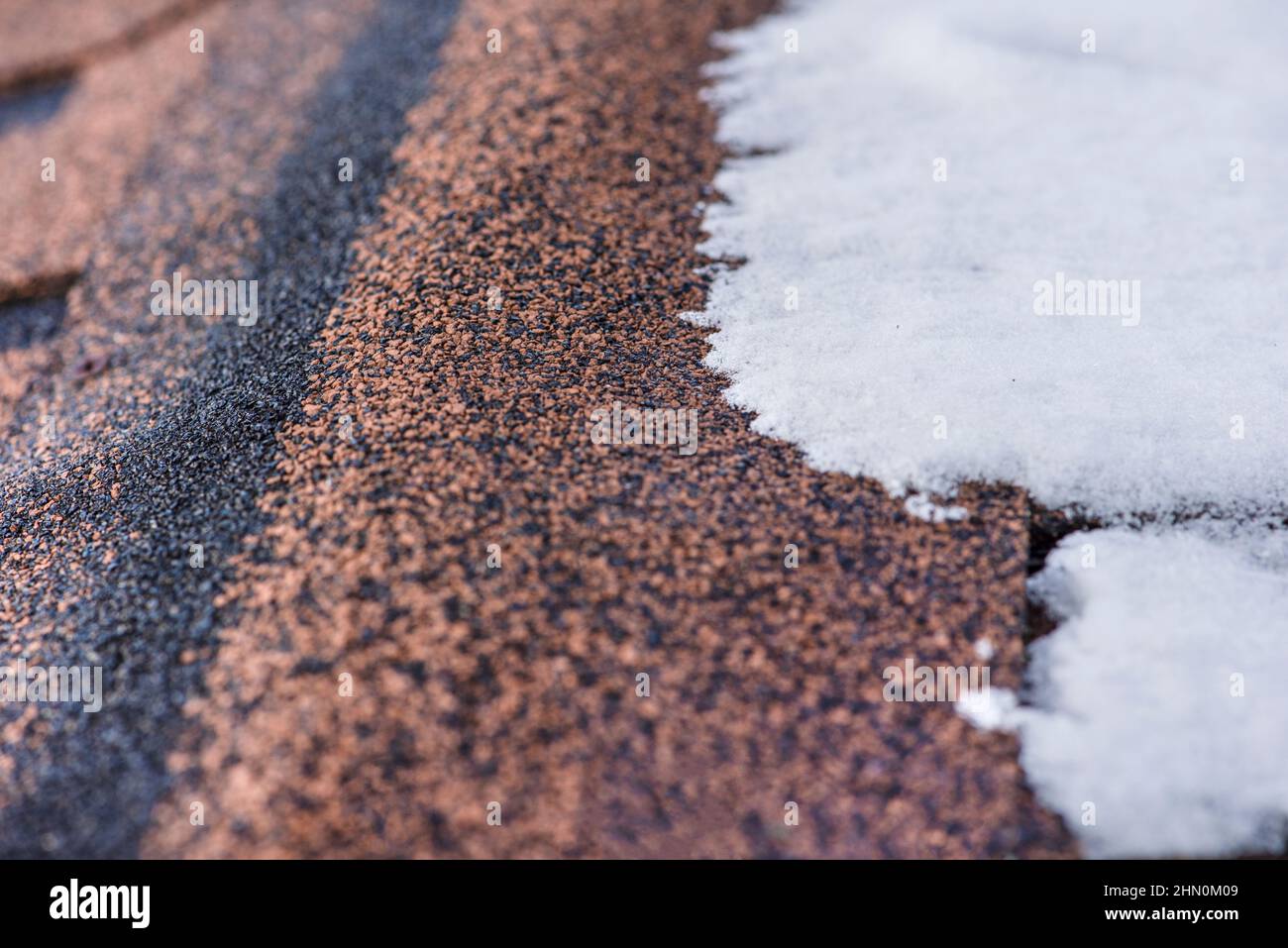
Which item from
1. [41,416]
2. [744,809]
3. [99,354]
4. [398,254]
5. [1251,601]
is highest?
[398,254]

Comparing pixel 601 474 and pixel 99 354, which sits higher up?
pixel 99 354

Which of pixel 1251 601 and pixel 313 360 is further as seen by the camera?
pixel 313 360

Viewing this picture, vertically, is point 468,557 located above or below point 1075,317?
below

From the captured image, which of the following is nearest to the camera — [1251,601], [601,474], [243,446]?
[1251,601]

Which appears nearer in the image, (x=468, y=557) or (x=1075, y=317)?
(x=468, y=557)

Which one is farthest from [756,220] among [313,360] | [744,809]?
[744,809]
